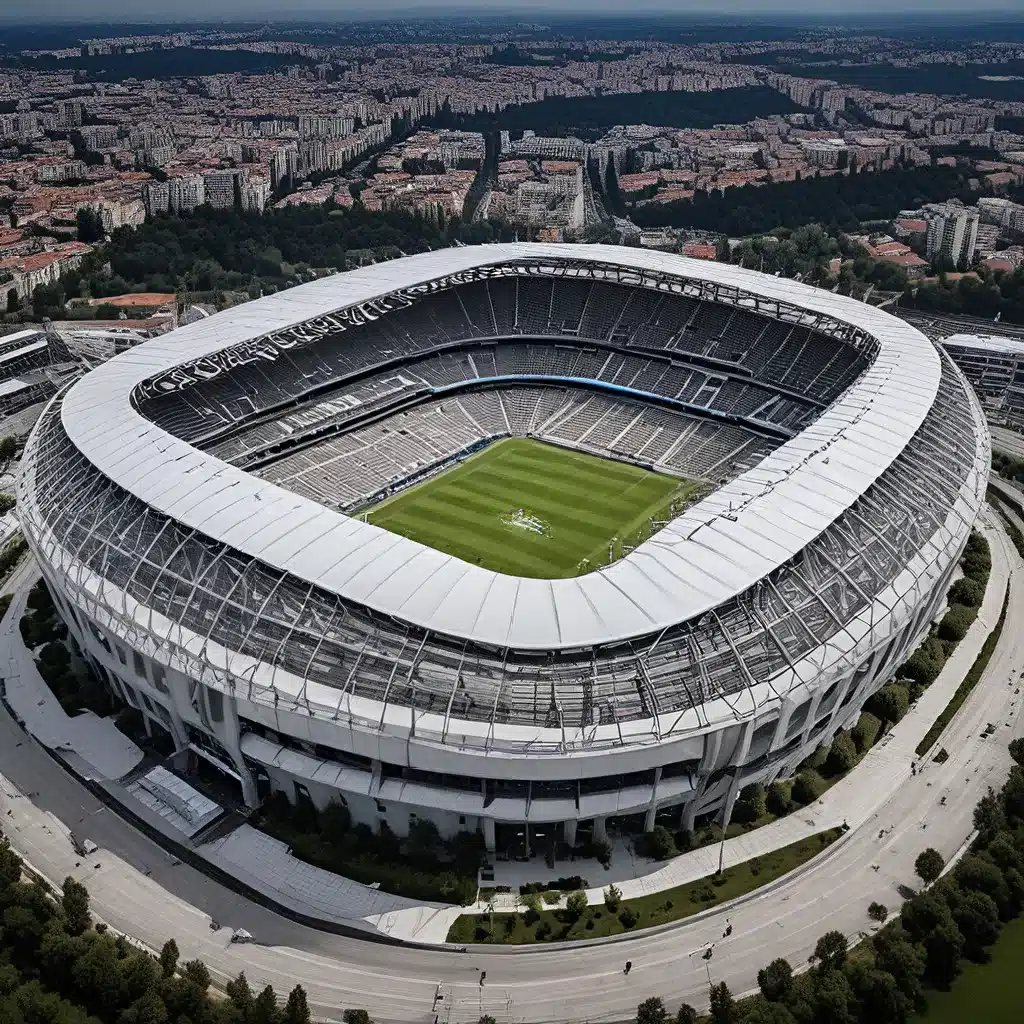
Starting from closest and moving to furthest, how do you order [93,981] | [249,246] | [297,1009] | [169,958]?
[297,1009]
[93,981]
[169,958]
[249,246]

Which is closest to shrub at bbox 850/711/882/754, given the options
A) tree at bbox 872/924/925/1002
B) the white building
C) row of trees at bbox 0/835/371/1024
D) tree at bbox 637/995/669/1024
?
tree at bbox 872/924/925/1002

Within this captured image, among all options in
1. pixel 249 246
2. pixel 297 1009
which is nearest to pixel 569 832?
pixel 297 1009

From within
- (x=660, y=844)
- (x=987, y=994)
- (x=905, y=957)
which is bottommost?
(x=987, y=994)

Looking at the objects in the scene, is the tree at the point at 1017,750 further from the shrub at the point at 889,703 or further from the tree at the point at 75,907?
the tree at the point at 75,907

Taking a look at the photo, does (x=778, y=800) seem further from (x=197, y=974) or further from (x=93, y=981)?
(x=93, y=981)

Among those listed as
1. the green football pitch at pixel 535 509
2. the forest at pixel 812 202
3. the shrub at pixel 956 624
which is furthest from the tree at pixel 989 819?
the forest at pixel 812 202

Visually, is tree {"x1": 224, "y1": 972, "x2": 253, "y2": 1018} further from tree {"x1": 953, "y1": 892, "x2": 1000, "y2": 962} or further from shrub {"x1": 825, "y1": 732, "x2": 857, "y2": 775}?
shrub {"x1": 825, "y1": 732, "x2": 857, "y2": 775}
